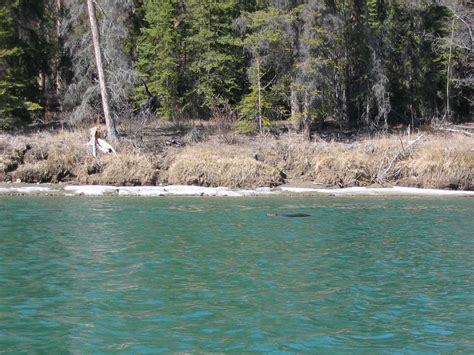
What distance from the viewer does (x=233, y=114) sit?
3256cm

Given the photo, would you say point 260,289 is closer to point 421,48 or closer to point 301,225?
point 301,225

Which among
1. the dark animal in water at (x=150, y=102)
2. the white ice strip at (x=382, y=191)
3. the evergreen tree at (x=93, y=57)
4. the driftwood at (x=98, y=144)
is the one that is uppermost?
the evergreen tree at (x=93, y=57)

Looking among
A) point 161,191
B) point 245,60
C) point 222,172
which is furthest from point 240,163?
point 245,60

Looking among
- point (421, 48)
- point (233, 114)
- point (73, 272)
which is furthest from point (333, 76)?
point (73, 272)

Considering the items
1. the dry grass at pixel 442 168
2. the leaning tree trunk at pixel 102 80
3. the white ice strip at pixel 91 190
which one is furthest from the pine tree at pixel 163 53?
the dry grass at pixel 442 168

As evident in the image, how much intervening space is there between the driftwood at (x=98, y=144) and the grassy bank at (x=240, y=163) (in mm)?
360

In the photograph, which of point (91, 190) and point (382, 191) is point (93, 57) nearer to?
point (91, 190)

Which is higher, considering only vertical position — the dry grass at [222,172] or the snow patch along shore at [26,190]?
the dry grass at [222,172]

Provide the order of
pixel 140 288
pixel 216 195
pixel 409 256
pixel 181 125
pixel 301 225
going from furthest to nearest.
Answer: pixel 181 125
pixel 216 195
pixel 301 225
pixel 409 256
pixel 140 288

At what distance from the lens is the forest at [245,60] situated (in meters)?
29.6

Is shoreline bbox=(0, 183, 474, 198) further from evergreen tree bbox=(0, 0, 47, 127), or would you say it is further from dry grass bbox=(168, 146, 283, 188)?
evergreen tree bbox=(0, 0, 47, 127)

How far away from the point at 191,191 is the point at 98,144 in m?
5.98

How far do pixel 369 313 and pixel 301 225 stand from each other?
748cm

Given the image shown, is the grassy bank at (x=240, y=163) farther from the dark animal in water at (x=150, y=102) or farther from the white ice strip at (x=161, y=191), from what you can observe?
the dark animal in water at (x=150, y=102)
